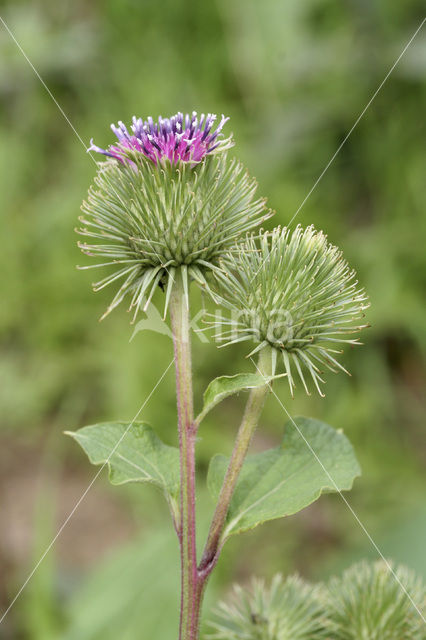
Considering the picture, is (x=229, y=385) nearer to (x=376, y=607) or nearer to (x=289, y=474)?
(x=289, y=474)

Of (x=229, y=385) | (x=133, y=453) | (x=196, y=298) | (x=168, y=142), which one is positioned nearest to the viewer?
(x=229, y=385)

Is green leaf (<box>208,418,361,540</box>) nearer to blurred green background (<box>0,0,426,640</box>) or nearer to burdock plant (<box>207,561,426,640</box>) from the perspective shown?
burdock plant (<box>207,561,426,640</box>)

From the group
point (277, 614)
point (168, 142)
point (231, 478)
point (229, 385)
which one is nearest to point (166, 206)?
point (168, 142)

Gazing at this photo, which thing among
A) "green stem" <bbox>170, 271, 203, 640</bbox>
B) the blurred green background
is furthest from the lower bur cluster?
the blurred green background

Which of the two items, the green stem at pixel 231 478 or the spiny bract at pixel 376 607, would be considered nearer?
the green stem at pixel 231 478

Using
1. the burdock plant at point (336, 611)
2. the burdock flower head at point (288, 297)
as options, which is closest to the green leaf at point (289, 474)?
the burdock flower head at point (288, 297)

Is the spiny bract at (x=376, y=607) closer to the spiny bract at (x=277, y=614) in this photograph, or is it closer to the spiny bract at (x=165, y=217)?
the spiny bract at (x=277, y=614)
